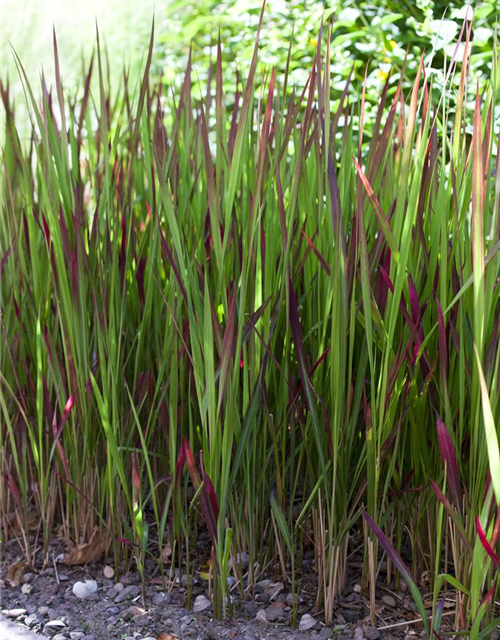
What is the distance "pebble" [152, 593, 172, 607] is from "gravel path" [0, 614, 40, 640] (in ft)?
0.72

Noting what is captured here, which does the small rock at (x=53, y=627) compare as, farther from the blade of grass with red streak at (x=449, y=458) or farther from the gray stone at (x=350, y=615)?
the blade of grass with red streak at (x=449, y=458)

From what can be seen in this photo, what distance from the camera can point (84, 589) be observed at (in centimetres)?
133

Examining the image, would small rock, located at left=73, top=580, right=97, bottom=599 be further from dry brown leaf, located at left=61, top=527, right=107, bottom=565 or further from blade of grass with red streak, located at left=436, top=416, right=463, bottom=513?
blade of grass with red streak, located at left=436, top=416, right=463, bottom=513

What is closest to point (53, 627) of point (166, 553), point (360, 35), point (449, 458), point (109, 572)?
point (109, 572)

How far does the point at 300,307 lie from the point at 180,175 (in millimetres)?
392

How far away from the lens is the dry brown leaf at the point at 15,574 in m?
1.38

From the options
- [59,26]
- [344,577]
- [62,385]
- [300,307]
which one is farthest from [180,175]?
[59,26]

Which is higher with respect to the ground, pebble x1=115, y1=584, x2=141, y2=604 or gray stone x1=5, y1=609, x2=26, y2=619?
pebble x1=115, y1=584, x2=141, y2=604

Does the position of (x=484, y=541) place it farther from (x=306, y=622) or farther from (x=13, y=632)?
(x=13, y=632)

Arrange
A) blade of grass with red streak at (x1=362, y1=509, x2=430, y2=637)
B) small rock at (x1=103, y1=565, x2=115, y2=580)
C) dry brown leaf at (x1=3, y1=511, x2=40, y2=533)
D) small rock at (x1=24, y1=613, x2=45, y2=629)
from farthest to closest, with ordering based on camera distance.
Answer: dry brown leaf at (x1=3, y1=511, x2=40, y2=533) < small rock at (x1=103, y1=565, x2=115, y2=580) < small rock at (x1=24, y1=613, x2=45, y2=629) < blade of grass with red streak at (x1=362, y1=509, x2=430, y2=637)

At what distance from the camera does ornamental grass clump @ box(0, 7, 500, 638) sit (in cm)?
101

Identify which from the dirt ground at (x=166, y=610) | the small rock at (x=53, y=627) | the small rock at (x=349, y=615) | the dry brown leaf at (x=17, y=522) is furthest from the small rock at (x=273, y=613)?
the dry brown leaf at (x=17, y=522)

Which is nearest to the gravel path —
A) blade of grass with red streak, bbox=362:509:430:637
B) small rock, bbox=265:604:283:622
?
small rock, bbox=265:604:283:622

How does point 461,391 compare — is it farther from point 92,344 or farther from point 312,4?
point 312,4
